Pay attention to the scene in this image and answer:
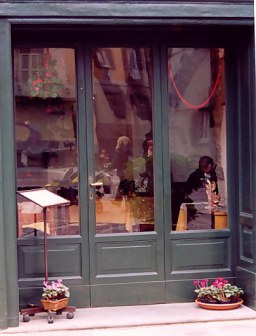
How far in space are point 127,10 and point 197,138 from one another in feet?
5.95

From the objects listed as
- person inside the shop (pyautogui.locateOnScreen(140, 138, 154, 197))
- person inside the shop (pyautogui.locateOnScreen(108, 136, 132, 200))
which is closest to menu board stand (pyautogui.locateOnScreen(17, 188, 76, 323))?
person inside the shop (pyautogui.locateOnScreen(108, 136, 132, 200))

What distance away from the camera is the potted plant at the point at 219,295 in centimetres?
712

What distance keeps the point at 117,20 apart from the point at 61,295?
297cm

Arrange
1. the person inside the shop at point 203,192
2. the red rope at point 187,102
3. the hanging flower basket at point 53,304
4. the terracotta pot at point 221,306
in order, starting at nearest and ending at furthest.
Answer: the hanging flower basket at point 53,304
the terracotta pot at point 221,306
the red rope at point 187,102
the person inside the shop at point 203,192

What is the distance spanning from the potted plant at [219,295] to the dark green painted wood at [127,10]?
9.64 ft

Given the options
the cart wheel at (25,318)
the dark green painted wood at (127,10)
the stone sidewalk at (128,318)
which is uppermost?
the dark green painted wood at (127,10)

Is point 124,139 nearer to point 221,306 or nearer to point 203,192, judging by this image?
point 203,192

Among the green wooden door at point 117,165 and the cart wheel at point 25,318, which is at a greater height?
the green wooden door at point 117,165

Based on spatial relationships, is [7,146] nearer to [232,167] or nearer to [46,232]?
[46,232]

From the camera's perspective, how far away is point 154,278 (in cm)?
746

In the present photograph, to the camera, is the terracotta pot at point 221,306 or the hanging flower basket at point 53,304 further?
the terracotta pot at point 221,306

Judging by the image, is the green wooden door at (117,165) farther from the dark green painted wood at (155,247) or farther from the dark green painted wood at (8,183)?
the dark green painted wood at (8,183)

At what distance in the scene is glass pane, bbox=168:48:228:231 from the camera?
7602 millimetres

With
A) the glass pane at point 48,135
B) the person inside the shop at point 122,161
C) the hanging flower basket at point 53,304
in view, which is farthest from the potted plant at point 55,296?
the person inside the shop at point 122,161
